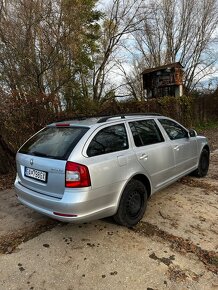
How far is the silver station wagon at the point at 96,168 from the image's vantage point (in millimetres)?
3105

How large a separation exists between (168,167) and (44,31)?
7.97 metres

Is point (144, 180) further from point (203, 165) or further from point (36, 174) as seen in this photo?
point (203, 165)

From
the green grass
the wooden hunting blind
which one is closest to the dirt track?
the green grass

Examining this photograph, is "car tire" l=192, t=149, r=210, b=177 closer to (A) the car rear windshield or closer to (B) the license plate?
(A) the car rear windshield

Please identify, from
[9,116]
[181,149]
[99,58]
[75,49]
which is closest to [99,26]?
[99,58]

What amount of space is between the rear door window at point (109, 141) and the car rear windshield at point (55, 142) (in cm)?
19

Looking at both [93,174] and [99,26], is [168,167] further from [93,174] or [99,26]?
[99,26]

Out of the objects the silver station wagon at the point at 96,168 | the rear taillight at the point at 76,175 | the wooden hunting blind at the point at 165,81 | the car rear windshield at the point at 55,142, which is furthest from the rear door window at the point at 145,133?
the wooden hunting blind at the point at 165,81

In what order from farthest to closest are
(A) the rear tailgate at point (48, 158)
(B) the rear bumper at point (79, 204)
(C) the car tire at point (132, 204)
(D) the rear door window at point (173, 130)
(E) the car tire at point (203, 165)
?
(E) the car tire at point (203, 165) → (D) the rear door window at point (173, 130) → (C) the car tire at point (132, 204) → (A) the rear tailgate at point (48, 158) → (B) the rear bumper at point (79, 204)

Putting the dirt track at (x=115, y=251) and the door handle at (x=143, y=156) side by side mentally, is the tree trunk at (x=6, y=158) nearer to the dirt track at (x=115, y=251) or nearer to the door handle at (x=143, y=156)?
the dirt track at (x=115, y=251)

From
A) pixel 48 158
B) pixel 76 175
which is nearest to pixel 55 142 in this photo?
pixel 48 158

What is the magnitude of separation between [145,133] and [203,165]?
2295 mm

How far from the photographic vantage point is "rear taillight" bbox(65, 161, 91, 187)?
10.1ft

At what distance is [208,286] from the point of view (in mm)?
2613
